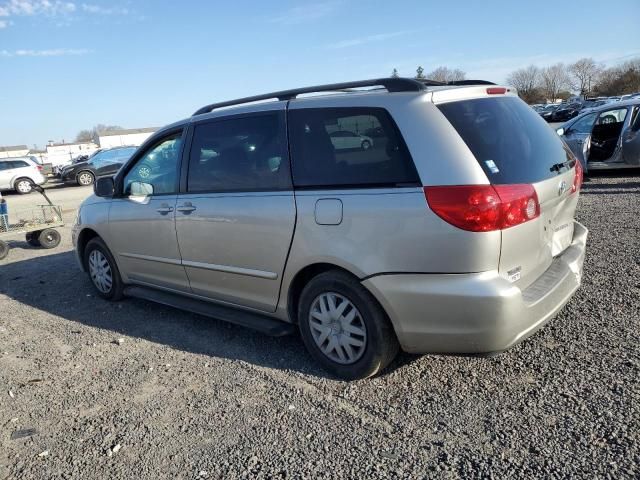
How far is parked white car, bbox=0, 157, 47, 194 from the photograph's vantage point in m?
21.3

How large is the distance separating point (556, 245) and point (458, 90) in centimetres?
120

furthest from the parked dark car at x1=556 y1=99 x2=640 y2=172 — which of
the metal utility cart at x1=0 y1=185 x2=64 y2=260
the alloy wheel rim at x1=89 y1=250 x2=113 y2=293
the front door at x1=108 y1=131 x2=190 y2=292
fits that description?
the metal utility cart at x1=0 y1=185 x2=64 y2=260

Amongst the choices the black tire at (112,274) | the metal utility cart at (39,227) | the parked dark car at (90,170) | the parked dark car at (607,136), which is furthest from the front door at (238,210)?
the parked dark car at (90,170)

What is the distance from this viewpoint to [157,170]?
465 centimetres

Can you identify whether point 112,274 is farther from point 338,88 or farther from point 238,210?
point 338,88

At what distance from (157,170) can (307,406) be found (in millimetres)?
2640

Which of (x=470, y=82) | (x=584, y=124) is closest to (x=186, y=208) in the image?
(x=470, y=82)

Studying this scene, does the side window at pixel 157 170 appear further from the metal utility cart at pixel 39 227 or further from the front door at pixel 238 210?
the metal utility cart at pixel 39 227

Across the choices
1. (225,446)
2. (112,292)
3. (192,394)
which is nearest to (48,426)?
(192,394)

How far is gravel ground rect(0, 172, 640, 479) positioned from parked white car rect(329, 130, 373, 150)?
1.49 m


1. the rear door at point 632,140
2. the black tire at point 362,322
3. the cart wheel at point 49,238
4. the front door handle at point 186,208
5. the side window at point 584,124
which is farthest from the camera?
the side window at point 584,124

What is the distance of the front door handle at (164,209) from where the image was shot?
4.34m

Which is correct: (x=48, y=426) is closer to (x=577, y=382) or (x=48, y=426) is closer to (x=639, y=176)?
(x=577, y=382)

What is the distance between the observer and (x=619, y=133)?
32.7 feet
